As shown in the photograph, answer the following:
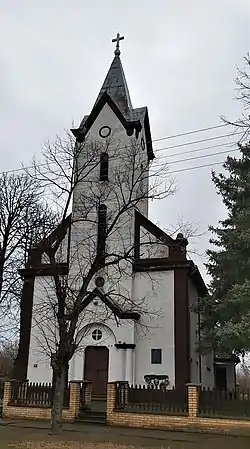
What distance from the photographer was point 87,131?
25.6 metres

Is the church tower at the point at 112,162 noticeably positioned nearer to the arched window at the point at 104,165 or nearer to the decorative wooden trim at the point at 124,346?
the arched window at the point at 104,165

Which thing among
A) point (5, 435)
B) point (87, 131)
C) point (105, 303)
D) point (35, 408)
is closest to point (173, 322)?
point (105, 303)

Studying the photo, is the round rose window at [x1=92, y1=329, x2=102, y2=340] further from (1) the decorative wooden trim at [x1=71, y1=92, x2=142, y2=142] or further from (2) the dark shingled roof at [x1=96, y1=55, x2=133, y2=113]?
(2) the dark shingled roof at [x1=96, y1=55, x2=133, y2=113]

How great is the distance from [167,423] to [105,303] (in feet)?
23.1

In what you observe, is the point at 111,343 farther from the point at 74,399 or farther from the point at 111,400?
the point at 111,400

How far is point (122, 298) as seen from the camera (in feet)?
68.1

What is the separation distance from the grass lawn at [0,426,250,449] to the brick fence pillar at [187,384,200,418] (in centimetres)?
84

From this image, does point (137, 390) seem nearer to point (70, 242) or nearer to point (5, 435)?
point (5, 435)

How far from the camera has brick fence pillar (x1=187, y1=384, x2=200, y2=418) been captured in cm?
1463

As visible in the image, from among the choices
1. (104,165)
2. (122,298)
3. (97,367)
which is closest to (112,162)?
(104,165)

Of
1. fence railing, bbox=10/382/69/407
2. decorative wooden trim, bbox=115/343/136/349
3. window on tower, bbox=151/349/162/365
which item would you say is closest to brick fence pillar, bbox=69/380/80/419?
fence railing, bbox=10/382/69/407

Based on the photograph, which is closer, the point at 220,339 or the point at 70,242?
the point at 220,339

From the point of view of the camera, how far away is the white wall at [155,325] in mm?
20250

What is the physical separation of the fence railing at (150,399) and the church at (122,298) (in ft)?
11.4
